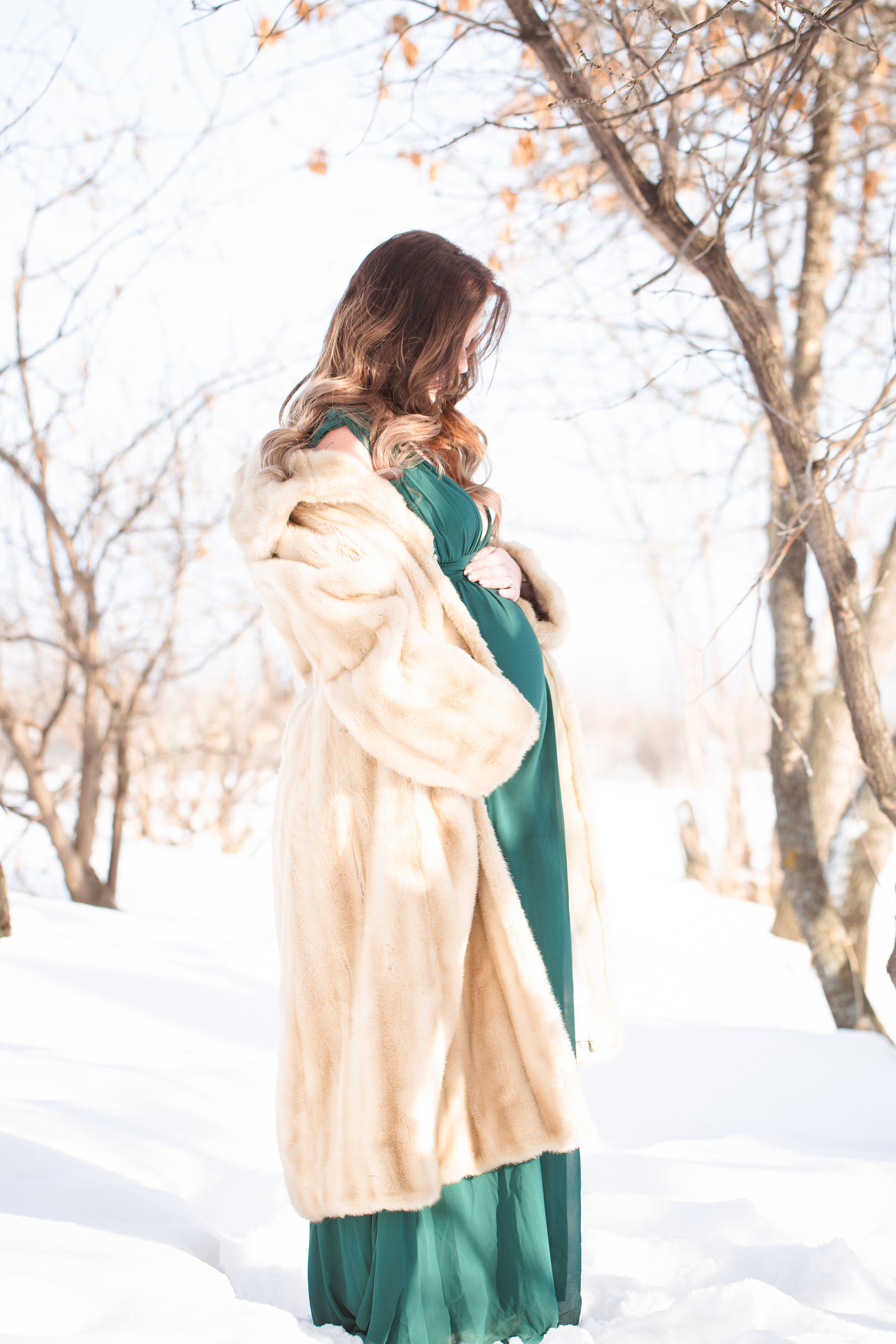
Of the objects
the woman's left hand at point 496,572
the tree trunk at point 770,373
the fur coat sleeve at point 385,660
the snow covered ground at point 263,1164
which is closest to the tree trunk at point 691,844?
the snow covered ground at point 263,1164

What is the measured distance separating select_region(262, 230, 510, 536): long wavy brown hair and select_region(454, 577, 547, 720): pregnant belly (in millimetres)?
225

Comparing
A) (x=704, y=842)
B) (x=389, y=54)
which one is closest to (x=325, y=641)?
(x=389, y=54)

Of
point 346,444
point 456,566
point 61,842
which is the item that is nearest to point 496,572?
point 456,566

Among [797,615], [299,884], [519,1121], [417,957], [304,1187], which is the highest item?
[797,615]

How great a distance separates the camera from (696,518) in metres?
7.62

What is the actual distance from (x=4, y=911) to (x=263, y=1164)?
141 cm

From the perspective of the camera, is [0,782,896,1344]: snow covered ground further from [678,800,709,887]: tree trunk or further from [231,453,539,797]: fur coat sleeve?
[678,800,709,887]: tree trunk

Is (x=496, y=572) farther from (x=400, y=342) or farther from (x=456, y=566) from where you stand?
(x=400, y=342)

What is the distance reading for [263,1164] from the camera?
2143 millimetres

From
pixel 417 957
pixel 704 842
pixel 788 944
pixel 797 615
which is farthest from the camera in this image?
pixel 704 842

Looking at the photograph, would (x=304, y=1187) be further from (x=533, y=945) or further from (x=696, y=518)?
(x=696, y=518)

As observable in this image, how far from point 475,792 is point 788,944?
4.21 metres

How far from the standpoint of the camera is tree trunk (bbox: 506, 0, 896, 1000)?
2.26 meters

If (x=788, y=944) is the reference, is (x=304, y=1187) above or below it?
above
